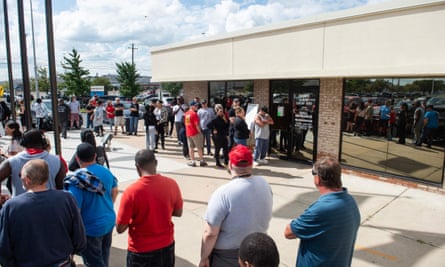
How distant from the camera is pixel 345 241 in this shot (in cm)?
243

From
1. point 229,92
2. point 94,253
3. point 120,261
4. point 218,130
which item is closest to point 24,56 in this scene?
point 120,261

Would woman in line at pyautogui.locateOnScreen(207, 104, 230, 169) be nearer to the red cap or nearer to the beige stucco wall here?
the beige stucco wall

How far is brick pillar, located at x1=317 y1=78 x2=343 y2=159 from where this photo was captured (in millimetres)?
8594

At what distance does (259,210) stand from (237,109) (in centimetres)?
612

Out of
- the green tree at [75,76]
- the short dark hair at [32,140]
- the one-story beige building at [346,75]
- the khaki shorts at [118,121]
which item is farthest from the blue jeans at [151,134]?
the green tree at [75,76]

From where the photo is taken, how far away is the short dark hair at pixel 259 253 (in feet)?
5.75

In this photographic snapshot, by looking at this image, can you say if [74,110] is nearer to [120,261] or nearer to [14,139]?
[14,139]

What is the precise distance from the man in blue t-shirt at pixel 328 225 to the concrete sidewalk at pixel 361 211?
6.39ft

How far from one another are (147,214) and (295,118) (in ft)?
25.1

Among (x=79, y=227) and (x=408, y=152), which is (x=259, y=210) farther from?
(x=408, y=152)

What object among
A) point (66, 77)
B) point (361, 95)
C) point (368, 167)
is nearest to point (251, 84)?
point (361, 95)

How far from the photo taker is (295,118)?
9.80 meters

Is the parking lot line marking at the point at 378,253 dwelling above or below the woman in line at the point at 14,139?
below

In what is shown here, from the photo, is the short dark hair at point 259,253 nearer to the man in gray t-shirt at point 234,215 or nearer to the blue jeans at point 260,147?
the man in gray t-shirt at point 234,215
